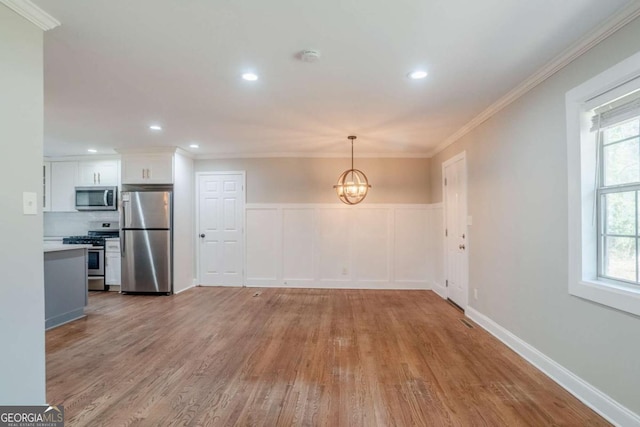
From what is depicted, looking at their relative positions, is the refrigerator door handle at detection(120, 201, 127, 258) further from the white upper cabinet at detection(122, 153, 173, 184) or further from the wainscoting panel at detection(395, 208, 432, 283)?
the wainscoting panel at detection(395, 208, 432, 283)

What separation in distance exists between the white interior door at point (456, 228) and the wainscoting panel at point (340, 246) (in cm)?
73

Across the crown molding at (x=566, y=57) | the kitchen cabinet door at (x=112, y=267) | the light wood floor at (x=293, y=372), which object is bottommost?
the light wood floor at (x=293, y=372)

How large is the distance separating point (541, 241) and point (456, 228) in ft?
5.98

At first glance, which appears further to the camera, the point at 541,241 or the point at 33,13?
the point at 541,241

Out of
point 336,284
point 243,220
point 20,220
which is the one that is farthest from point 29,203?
point 336,284

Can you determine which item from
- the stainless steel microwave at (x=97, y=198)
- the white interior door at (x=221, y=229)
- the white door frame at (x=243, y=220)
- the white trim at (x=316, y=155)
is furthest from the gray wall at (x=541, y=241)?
the stainless steel microwave at (x=97, y=198)

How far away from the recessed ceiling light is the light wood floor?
8.18 ft

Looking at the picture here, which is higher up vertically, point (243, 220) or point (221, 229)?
point (243, 220)

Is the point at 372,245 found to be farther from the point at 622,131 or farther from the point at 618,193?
the point at 622,131

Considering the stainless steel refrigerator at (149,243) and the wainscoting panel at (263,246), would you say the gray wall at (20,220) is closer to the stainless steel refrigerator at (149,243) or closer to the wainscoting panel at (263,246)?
the stainless steel refrigerator at (149,243)

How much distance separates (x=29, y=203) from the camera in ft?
5.77

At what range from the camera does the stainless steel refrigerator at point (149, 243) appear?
16.6 ft

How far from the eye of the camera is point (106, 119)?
145 inches

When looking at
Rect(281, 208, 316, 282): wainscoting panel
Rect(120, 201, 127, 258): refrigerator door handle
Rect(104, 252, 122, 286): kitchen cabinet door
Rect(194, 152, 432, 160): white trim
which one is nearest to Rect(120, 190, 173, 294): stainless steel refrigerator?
Rect(120, 201, 127, 258): refrigerator door handle
